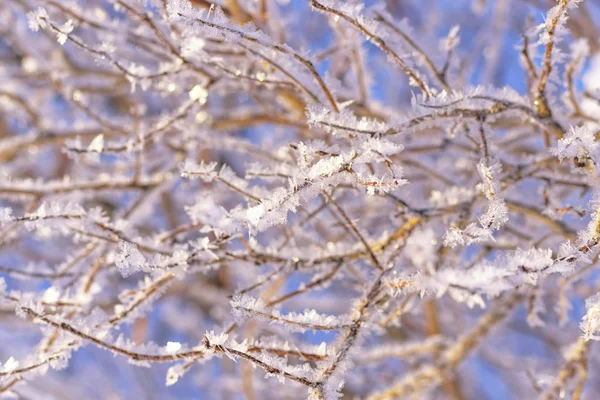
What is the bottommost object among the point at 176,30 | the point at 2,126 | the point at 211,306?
the point at 176,30

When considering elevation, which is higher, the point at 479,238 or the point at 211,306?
the point at 211,306

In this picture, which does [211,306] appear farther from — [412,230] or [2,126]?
[412,230]

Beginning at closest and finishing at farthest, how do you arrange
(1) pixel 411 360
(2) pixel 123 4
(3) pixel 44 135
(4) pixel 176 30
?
(2) pixel 123 4
(4) pixel 176 30
(3) pixel 44 135
(1) pixel 411 360

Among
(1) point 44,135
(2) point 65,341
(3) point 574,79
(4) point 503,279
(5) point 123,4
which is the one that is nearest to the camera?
(4) point 503,279

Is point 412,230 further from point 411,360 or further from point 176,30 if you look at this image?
point 411,360

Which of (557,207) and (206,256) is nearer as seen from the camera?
(206,256)

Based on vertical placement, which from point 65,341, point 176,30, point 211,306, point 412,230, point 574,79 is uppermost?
point 211,306

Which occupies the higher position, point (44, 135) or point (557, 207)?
point (44, 135)

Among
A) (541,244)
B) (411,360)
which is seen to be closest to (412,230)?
(541,244)

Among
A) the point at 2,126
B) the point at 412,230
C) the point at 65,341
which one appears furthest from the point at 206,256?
the point at 2,126
